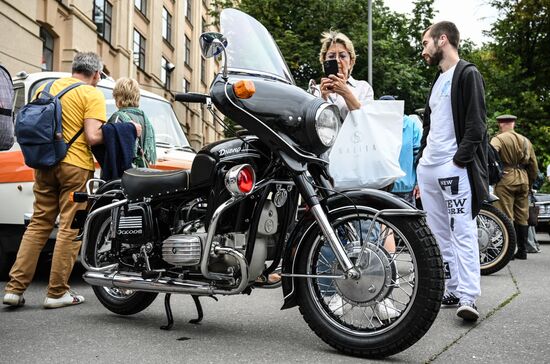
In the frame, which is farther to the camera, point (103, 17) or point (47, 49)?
point (103, 17)

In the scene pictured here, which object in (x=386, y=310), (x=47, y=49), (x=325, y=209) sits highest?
(x=47, y=49)

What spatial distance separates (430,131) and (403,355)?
1.87 meters

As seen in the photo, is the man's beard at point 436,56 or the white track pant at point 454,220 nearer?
the white track pant at point 454,220

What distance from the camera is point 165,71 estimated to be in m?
Answer: 31.0

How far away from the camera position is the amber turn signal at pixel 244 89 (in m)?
3.32

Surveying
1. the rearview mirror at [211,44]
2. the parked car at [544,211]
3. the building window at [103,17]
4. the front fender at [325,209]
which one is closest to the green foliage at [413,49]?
the building window at [103,17]

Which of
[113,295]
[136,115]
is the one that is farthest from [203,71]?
[113,295]

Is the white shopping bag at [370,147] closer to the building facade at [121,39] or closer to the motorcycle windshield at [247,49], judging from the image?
the motorcycle windshield at [247,49]

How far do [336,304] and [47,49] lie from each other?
53.2 ft

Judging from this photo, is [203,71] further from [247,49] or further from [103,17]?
[247,49]

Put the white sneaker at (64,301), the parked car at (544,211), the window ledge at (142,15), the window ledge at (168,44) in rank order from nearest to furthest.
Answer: the white sneaker at (64,301) < the parked car at (544,211) < the window ledge at (142,15) < the window ledge at (168,44)

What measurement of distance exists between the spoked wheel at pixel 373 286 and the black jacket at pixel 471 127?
1.18 meters

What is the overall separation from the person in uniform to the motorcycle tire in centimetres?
585

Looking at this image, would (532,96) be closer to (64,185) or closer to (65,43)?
(65,43)
